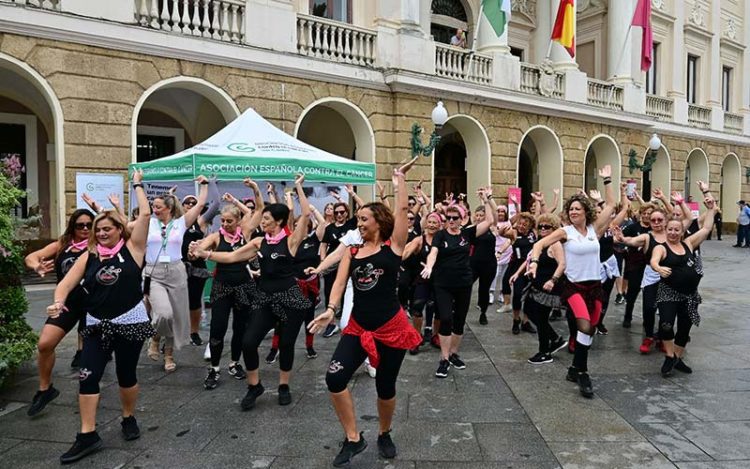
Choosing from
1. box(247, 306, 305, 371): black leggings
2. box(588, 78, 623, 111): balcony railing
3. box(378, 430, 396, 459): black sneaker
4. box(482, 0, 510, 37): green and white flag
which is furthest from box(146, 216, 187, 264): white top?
box(588, 78, 623, 111): balcony railing

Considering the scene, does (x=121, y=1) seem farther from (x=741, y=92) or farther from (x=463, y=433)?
(x=741, y=92)

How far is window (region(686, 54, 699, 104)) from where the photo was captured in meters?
26.2

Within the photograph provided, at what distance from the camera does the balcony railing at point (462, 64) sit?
52.7 ft

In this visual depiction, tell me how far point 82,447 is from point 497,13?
15664 millimetres

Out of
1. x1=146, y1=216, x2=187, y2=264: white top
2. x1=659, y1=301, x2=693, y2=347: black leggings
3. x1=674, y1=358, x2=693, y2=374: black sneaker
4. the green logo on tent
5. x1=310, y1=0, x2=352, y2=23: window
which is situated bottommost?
x1=674, y1=358, x2=693, y2=374: black sneaker

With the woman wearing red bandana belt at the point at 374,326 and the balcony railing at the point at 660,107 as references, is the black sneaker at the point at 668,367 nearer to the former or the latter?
the woman wearing red bandana belt at the point at 374,326

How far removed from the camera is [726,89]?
1117 inches

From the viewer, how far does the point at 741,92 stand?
28328mm

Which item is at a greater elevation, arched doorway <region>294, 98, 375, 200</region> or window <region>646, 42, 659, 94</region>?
window <region>646, 42, 659, 94</region>

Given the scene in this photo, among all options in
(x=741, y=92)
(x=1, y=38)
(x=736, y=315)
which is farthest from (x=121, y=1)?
(x=741, y=92)

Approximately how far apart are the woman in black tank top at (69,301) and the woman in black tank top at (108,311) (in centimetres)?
52

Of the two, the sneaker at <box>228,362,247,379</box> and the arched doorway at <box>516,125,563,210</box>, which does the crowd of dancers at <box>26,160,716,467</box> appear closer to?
the sneaker at <box>228,362,247,379</box>

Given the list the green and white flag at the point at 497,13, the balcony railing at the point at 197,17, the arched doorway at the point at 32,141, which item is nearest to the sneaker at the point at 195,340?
the balcony railing at the point at 197,17

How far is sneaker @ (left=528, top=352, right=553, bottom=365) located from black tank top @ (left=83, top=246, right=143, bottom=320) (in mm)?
4155
